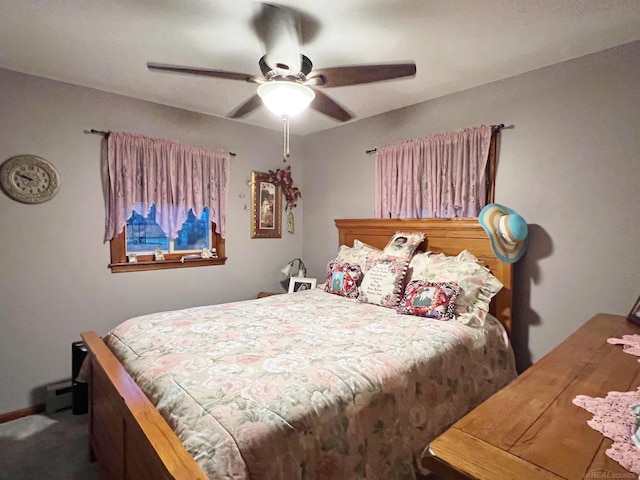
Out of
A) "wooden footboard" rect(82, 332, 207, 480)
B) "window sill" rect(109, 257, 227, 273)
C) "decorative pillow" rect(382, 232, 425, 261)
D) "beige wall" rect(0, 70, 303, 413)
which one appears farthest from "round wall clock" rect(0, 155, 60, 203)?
"decorative pillow" rect(382, 232, 425, 261)

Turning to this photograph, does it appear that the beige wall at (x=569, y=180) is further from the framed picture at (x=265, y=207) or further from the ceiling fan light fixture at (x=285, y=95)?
the framed picture at (x=265, y=207)

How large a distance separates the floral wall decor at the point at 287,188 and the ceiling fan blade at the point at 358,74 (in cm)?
209

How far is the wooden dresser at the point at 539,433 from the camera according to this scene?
719 mm

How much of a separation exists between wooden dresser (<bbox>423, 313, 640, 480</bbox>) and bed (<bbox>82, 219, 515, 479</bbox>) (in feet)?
1.71

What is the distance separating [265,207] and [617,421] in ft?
11.1

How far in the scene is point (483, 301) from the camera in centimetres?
233

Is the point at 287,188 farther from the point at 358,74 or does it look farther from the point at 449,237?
the point at 358,74

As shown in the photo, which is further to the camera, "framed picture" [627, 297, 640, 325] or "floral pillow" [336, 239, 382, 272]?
"floral pillow" [336, 239, 382, 272]

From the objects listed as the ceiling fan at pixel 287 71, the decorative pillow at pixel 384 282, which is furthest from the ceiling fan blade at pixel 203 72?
the decorative pillow at pixel 384 282

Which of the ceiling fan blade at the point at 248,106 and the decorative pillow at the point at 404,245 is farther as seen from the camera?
the decorative pillow at the point at 404,245

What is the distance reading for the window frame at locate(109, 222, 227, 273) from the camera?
9.45 feet

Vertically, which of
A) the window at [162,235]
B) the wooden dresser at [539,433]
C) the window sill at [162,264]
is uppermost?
the window at [162,235]

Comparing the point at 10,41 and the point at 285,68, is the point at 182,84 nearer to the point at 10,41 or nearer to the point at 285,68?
the point at 10,41

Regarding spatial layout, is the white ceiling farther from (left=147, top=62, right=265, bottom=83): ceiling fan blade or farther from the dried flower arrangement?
the dried flower arrangement
